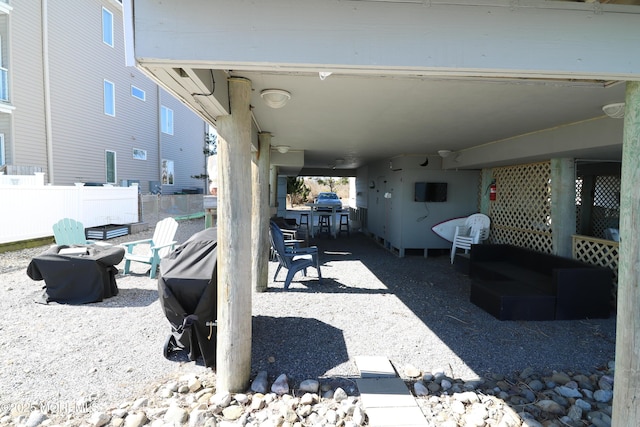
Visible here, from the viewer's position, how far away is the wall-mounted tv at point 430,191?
7664 millimetres

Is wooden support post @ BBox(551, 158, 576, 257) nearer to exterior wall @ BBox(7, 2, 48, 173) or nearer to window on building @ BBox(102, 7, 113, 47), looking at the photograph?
exterior wall @ BBox(7, 2, 48, 173)

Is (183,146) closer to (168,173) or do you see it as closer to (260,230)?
(168,173)

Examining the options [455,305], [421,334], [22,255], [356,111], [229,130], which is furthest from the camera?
[22,255]

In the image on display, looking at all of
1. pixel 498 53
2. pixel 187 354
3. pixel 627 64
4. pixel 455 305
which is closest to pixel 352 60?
pixel 498 53

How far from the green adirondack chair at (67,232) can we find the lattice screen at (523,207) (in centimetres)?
756

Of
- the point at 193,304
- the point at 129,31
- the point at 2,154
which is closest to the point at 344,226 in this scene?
the point at 2,154

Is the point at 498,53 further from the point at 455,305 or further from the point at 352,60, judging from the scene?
the point at 455,305

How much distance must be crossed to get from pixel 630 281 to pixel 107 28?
15.0 m

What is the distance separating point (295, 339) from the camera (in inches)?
134

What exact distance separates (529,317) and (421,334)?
141cm

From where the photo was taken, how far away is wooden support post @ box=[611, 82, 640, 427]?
6.14 ft

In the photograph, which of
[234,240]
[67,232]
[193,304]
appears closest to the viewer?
[234,240]

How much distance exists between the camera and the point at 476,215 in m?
7.34

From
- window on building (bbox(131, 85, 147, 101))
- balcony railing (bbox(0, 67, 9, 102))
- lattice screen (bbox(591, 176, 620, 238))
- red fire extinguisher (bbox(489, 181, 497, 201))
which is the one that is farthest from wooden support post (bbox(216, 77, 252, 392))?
window on building (bbox(131, 85, 147, 101))
